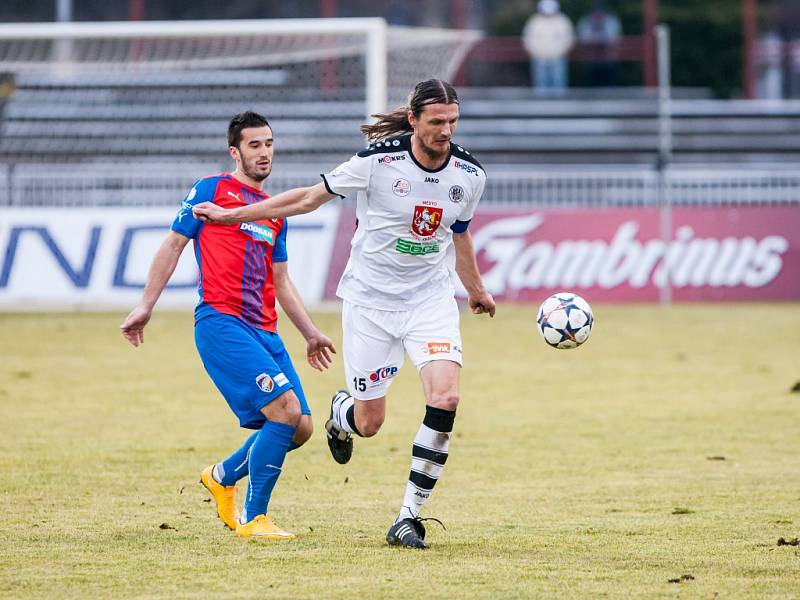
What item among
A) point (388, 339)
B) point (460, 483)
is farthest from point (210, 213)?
point (460, 483)

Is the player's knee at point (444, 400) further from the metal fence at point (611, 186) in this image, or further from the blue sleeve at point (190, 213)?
the metal fence at point (611, 186)

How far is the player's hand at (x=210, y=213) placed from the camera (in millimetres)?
6871

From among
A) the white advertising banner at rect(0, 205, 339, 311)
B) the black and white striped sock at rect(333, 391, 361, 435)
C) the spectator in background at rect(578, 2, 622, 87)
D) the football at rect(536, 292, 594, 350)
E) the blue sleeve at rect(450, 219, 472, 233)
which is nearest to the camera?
the blue sleeve at rect(450, 219, 472, 233)

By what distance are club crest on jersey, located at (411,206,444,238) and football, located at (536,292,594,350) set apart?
114 cm

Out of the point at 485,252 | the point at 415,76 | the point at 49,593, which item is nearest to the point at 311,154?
the point at 415,76

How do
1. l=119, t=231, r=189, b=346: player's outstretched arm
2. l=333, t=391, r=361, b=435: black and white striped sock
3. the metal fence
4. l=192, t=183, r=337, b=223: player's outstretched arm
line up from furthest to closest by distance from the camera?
the metal fence, l=333, t=391, r=361, b=435: black and white striped sock, l=119, t=231, r=189, b=346: player's outstretched arm, l=192, t=183, r=337, b=223: player's outstretched arm

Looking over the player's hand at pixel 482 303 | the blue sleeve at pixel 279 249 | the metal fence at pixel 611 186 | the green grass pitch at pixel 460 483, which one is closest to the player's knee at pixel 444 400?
the green grass pitch at pixel 460 483

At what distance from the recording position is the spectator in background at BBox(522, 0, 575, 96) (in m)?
26.9

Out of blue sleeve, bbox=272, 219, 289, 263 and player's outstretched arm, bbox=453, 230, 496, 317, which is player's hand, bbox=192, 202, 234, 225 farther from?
player's outstretched arm, bbox=453, 230, 496, 317

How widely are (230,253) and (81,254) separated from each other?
517 inches

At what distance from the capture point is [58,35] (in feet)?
66.9

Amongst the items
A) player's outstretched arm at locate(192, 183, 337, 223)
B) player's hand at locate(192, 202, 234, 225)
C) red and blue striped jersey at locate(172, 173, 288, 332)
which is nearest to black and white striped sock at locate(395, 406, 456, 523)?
red and blue striped jersey at locate(172, 173, 288, 332)

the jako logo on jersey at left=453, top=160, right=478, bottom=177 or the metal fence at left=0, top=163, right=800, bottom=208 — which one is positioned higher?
A: the metal fence at left=0, top=163, right=800, bottom=208

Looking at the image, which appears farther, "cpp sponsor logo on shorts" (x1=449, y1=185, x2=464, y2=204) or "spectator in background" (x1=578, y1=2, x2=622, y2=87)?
"spectator in background" (x1=578, y1=2, x2=622, y2=87)
